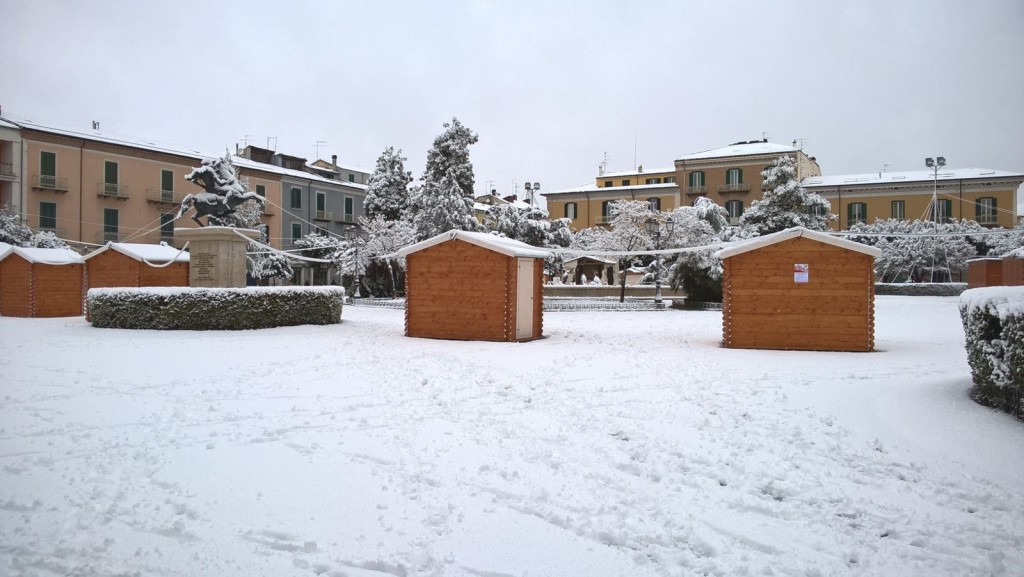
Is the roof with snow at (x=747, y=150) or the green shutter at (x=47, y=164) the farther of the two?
the roof with snow at (x=747, y=150)

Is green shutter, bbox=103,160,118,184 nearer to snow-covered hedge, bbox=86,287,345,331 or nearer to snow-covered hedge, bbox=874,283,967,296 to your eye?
snow-covered hedge, bbox=86,287,345,331

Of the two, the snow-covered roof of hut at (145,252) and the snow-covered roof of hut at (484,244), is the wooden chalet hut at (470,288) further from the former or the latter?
the snow-covered roof of hut at (145,252)

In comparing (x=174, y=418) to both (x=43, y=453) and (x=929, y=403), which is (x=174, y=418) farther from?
(x=929, y=403)

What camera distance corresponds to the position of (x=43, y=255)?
19.8 meters

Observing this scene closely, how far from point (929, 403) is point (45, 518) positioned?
7756 mm

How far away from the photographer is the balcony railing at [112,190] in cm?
3344

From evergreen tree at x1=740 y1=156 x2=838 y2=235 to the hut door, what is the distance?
2255 centimetres

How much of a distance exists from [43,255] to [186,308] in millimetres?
9168

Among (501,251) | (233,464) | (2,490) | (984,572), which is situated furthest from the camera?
(501,251)

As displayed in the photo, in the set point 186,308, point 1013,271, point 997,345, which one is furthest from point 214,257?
point 1013,271

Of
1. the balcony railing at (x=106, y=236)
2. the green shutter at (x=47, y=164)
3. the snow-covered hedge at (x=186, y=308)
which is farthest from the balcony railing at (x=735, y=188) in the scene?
the green shutter at (x=47, y=164)

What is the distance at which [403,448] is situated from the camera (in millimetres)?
5180

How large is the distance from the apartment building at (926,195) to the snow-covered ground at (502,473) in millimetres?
42632

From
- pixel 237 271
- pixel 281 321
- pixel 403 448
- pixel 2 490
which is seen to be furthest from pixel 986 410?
pixel 237 271
